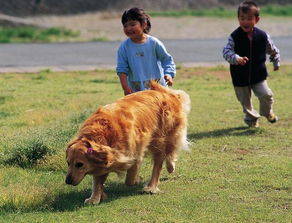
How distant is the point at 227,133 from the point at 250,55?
1.11 m

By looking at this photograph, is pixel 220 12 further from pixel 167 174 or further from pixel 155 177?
pixel 155 177

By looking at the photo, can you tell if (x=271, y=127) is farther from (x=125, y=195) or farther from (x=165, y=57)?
(x=125, y=195)

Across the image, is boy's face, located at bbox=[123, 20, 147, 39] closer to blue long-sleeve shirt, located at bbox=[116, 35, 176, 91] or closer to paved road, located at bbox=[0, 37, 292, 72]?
blue long-sleeve shirt, located at bbox=[116, 35, 176, 91]

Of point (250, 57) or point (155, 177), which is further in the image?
point (250, 57)

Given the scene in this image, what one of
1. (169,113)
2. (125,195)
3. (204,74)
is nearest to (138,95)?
(169,113)

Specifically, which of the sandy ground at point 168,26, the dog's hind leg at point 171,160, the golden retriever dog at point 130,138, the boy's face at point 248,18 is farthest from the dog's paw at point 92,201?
the sandy ground at point 168,26

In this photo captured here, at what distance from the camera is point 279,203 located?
6215 mm

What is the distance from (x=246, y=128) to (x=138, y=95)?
11.6 ft

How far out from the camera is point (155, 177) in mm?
6730

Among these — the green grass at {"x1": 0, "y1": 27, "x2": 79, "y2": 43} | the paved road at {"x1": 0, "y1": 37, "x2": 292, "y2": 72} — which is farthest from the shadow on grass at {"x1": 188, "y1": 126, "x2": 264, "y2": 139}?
the green grass at {"x1": 0, "y1": 27, "x2": 79, "y2": 43}

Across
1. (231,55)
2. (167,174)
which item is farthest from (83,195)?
(231,55)

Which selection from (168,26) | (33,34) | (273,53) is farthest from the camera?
(168,26)

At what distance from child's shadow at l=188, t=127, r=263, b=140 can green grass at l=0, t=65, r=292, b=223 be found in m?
0.01

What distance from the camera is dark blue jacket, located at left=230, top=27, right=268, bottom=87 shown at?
9.80 meters
